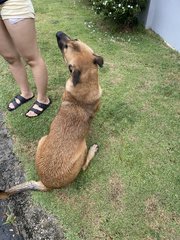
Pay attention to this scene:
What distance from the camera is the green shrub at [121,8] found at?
5.74 metres

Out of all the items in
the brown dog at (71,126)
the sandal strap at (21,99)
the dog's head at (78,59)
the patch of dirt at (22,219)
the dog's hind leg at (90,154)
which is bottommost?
the patch of dirt at (22,219)

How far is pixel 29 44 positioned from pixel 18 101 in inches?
43.6

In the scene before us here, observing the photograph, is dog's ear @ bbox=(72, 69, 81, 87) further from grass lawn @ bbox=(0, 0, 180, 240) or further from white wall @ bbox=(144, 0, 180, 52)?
white wall @ bbox=(144, 0, 180, 52)

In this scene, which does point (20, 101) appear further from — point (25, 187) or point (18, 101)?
point (25, 187)

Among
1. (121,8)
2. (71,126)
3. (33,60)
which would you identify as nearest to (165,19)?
(121,8)

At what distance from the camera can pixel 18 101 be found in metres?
4.66

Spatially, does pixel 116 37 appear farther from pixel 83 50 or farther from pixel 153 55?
pixel 83 50

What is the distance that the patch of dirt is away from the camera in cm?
328

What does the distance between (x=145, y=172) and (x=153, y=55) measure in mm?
2425

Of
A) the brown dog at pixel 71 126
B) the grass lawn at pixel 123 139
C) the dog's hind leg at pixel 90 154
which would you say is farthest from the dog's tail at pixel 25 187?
the dog's hind leg at pixel 90 154

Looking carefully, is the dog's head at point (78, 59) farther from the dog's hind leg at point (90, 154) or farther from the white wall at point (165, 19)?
the white wall at point (165, 19)

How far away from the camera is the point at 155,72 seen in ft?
17.1

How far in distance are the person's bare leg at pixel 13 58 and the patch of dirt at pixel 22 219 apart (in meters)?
1.17

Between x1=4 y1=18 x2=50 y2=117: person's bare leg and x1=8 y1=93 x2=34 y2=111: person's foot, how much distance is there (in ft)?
1.31
